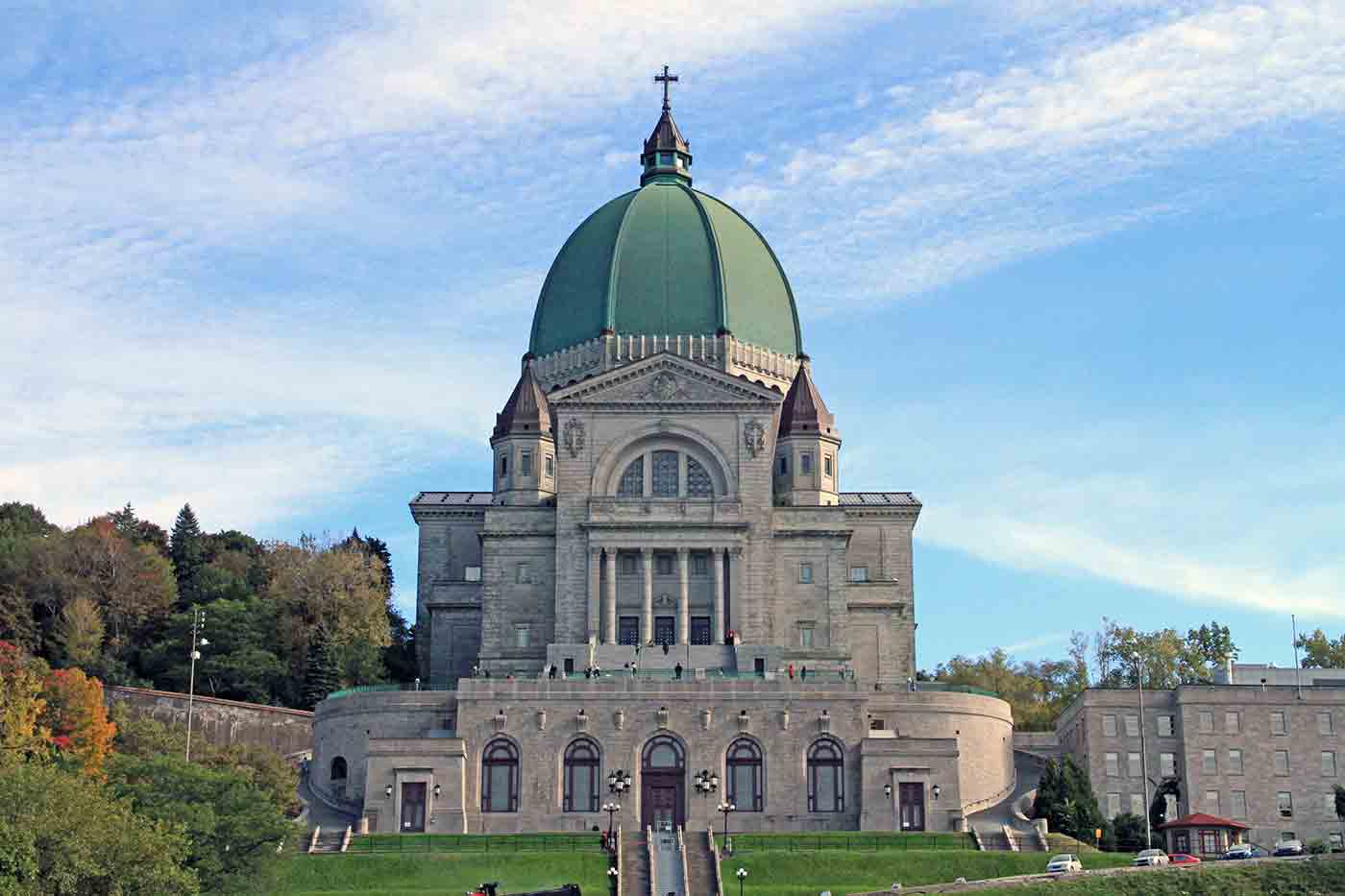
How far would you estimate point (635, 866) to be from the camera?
257 ft

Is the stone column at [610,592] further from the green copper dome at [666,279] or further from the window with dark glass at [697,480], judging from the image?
the green copper dome at [666,279]

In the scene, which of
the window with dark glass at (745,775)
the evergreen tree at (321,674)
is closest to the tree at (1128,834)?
the window with dark glass at (745,775)

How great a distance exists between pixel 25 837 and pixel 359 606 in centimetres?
5403

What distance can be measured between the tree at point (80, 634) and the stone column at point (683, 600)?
101 feet

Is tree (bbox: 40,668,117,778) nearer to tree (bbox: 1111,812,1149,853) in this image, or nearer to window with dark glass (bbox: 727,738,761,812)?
window with dark glass (bbox: 727,738,761,812)

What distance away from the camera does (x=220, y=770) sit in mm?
77562

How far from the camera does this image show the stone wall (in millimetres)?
104312

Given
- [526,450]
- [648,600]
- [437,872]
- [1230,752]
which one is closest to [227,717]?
[526,450]

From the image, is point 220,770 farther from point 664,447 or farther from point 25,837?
point 664,447

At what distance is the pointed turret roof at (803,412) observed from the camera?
10662cm

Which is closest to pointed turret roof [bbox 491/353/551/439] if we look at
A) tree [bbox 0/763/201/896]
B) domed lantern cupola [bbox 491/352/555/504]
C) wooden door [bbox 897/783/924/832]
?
domed lantern cupola [bbox 491/352/555/504]

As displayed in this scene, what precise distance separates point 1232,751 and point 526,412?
38.0 m

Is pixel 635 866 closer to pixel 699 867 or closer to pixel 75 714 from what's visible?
pixel 699 867

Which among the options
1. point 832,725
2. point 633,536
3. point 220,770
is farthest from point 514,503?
point 220,770
